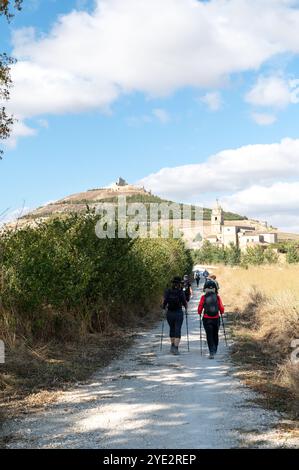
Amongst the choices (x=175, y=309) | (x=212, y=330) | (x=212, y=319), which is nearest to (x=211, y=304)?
(x=212, y=319)

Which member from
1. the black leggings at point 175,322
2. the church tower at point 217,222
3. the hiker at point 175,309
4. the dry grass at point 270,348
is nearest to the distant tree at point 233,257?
the church tower at point 217,222

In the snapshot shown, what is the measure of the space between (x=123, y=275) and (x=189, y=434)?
38.8ft

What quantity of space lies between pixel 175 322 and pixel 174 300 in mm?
570

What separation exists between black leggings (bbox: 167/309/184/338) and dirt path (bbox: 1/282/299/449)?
2.17 m

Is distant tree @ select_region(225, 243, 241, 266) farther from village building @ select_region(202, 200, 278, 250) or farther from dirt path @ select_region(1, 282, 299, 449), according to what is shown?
dirt path @ select_region(1, 282, 299, 449)

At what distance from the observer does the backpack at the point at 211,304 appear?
39.5 feet

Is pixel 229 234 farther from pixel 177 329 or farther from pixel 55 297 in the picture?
pixel 55 297

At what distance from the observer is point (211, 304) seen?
1209 cm

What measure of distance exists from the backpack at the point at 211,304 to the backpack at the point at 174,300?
76cm

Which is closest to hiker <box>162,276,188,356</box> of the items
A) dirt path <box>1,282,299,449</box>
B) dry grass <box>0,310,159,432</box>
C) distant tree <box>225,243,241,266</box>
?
dry grass <box>0,310,159,432</box>

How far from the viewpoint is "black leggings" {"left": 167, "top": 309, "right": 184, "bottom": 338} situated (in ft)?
40.4

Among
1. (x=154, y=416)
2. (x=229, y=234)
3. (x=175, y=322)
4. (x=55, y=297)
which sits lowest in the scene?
(x=154, y=416)

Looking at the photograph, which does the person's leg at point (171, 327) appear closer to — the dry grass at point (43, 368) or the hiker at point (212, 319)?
the hiker at point (212, 319)
